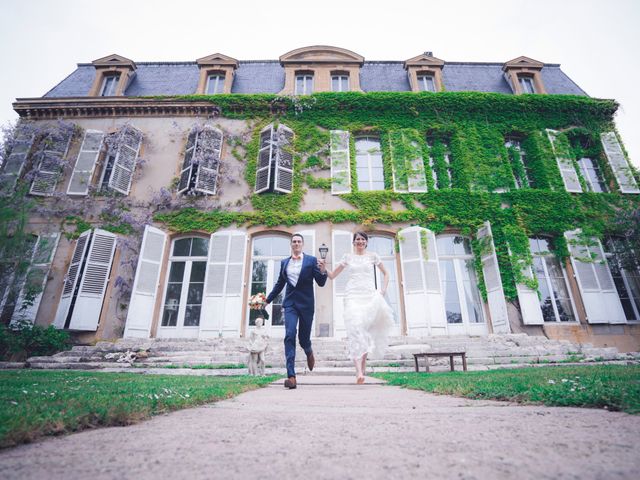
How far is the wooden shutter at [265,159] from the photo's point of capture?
419 inches

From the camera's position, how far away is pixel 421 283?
9469 mm

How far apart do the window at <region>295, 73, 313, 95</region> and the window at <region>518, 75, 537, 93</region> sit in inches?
315

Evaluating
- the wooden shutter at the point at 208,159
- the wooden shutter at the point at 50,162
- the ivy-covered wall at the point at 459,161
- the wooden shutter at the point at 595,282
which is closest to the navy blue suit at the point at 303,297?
the ivy-covered wall at the point at 459,161

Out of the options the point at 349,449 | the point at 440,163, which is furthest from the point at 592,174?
the point at 349,449

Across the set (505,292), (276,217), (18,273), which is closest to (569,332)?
(505,292)

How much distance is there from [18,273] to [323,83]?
10.6 metres

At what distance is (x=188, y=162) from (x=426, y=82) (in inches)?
365

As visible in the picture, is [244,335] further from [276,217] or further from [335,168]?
[335,168]

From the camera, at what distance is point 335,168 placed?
431 inches

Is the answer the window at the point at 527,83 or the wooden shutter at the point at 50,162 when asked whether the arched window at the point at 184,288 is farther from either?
the window at the point at 527,83

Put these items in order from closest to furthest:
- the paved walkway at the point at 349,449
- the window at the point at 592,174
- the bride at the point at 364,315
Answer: the paved walkway at the point at 349,449 → the bride at the point at 364,315 → the window at the point at 592,174

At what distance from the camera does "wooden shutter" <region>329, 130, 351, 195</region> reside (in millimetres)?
10695

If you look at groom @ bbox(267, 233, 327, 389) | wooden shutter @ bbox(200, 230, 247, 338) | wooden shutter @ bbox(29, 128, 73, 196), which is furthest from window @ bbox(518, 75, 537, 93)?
wooden shutter @ bbox(29, 128, 73, 196)

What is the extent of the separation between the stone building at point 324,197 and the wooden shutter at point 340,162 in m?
0.07
